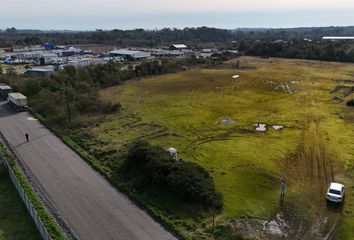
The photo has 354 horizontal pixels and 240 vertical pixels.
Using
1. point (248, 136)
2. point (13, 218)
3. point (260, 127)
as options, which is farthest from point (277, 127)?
point (13, 218)

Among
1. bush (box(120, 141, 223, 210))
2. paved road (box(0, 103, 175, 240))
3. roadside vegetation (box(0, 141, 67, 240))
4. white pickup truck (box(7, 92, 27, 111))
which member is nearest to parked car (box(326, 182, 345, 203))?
bush (box(120, 141, 223, 210))

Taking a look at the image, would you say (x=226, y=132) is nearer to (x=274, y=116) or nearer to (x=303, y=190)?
(x=274, y=116)

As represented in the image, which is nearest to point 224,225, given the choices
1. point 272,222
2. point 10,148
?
point 272,222

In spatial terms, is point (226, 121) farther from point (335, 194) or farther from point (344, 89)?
point (344, 89)

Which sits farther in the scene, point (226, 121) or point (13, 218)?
point (226, 121)

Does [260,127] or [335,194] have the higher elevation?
[335,194]

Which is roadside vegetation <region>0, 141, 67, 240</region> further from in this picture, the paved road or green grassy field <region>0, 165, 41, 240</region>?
the paved road
